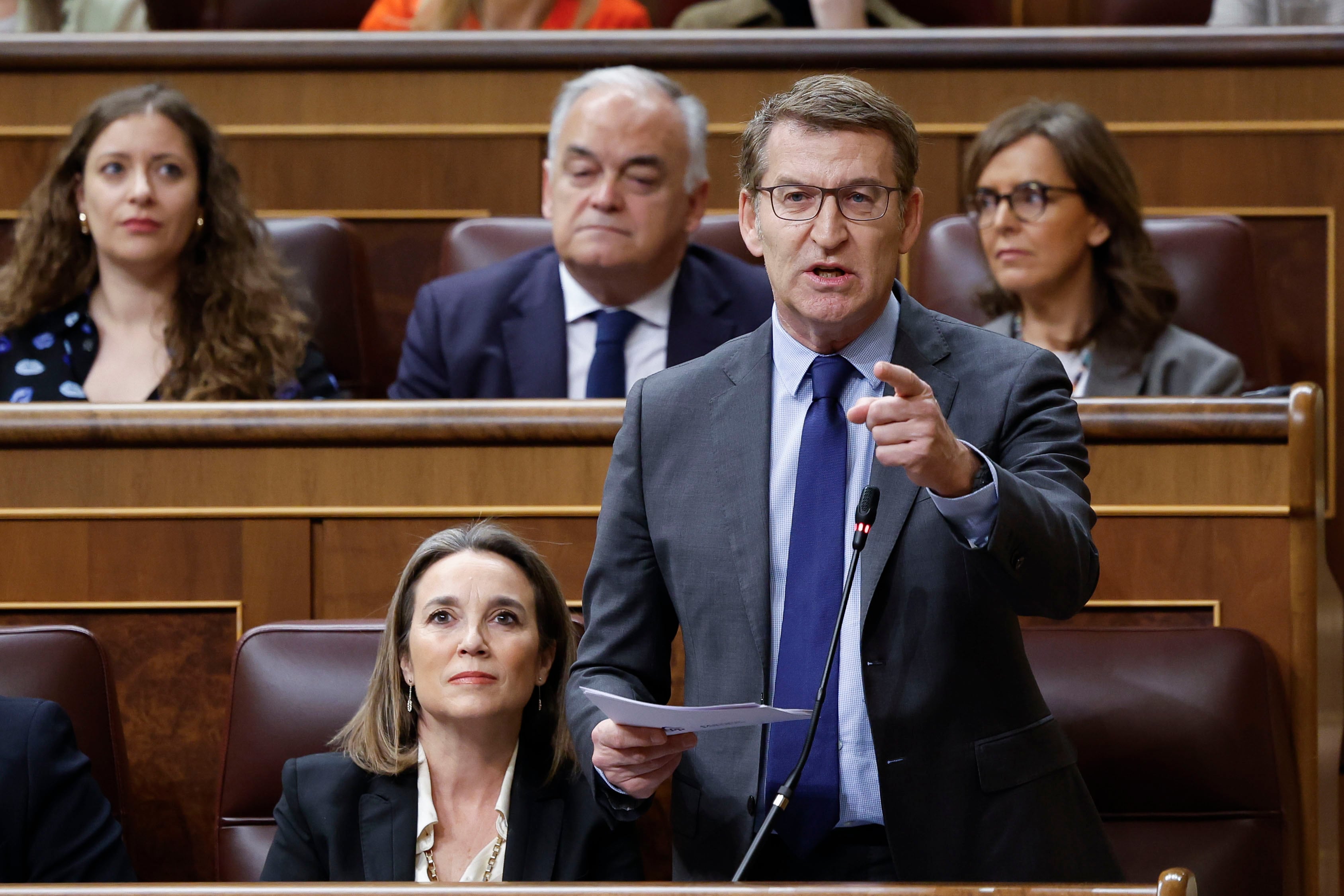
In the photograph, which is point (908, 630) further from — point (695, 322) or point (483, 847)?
point (695, 322)

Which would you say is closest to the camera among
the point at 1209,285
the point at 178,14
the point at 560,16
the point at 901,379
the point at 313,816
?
the point at 901,379

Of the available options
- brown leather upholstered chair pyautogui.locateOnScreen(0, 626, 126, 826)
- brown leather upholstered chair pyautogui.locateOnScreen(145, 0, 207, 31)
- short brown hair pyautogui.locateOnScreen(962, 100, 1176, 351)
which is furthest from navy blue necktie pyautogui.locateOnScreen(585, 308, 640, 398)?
brown leather upholstered chair pyautogui.locateOnScreen(145, 0, 207, 31)

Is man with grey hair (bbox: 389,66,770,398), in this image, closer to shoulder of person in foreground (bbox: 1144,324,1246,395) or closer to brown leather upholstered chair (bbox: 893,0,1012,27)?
shoulder of person in foreground (bbox: 1144,324,1246,395)

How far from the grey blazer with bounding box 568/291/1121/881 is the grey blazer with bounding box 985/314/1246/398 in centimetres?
63

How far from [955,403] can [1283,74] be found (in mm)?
1006

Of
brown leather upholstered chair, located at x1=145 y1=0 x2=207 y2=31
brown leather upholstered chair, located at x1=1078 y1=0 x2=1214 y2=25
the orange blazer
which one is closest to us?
the orange blazer

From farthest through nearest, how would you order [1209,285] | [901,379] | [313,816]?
[1209,285] → [313,816] → [901,379]

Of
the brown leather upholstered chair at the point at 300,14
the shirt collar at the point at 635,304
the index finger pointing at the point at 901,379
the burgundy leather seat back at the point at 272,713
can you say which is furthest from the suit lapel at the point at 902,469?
the brown leather upholstered chair at the point at 300,14

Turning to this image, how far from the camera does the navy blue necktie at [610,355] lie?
4.36 feet

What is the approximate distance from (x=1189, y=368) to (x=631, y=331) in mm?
484

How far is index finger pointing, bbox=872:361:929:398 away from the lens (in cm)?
59

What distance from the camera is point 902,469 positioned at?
734 millimetres

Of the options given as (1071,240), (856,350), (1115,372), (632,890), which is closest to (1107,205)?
(1071,240)

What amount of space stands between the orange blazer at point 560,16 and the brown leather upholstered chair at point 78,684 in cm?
96
